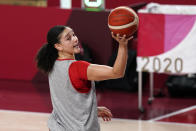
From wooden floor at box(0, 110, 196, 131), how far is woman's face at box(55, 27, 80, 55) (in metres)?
2.50

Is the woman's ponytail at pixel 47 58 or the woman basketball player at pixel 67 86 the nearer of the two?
the woman basketball player at pixel 67 86

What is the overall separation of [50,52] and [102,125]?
2594 millimetres

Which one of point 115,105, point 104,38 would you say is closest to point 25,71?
point 104,38

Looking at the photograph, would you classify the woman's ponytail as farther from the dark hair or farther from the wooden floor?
the wooden floor

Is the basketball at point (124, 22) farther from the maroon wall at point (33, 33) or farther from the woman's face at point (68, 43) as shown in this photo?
the maroon wall at point (33, 33)

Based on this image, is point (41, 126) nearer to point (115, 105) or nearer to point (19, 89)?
point (115, 105)

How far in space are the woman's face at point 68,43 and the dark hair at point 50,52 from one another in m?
0.03

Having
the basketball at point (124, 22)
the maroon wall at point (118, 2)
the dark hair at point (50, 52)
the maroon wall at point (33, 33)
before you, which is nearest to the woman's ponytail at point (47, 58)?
the dark hair at point (50, 52)

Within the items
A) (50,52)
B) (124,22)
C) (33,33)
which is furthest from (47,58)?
(33,33)

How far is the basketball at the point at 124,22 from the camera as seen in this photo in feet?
9.56

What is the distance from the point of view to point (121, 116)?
20.0 feet

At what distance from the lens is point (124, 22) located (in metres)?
2.98

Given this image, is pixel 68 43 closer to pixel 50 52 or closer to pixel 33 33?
pixel 50 52

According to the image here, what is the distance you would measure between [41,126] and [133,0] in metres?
3.12
